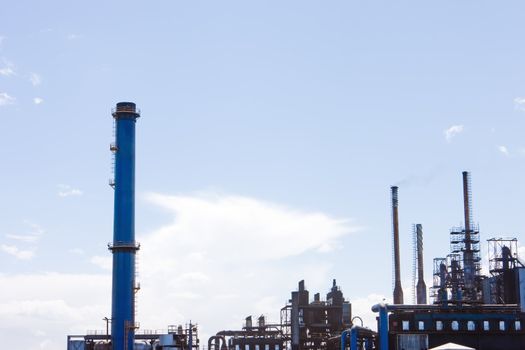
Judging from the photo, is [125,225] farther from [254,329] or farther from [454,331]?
[254,329]

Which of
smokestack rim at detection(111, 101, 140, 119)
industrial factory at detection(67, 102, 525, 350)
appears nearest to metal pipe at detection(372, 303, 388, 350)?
industrial factory at detection(67, 102, 525, 350)

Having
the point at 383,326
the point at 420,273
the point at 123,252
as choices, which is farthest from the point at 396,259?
the point at 123,252

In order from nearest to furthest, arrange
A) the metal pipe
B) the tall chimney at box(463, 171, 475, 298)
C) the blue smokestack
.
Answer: the metal pipe
the blue smokestack
the tall chimney at box(463, 171, 475, 298)

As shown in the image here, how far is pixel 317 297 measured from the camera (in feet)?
405

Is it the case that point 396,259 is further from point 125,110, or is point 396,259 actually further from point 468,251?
point 125,110

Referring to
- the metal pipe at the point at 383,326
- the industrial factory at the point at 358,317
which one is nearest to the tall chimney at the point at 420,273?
the industrial factory at the point at 358,317

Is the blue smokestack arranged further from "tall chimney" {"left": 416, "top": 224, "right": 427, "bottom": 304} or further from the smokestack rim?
"tall chimney" {"left": 416, "top": 224, "right": 427, "bottom": 304}

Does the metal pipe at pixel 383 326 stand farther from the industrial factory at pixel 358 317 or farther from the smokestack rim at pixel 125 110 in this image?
the smokestack rim at pixel 125 110

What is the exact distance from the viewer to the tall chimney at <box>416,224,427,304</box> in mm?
123312

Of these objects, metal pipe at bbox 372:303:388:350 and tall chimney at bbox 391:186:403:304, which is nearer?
metal pipe at bbox 372:303:388:350

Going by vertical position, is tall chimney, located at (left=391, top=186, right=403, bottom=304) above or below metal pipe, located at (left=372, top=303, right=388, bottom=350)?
above

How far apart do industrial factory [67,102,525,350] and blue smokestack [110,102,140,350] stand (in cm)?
9

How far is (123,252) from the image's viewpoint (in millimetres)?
82500

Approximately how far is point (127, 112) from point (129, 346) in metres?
23.1
